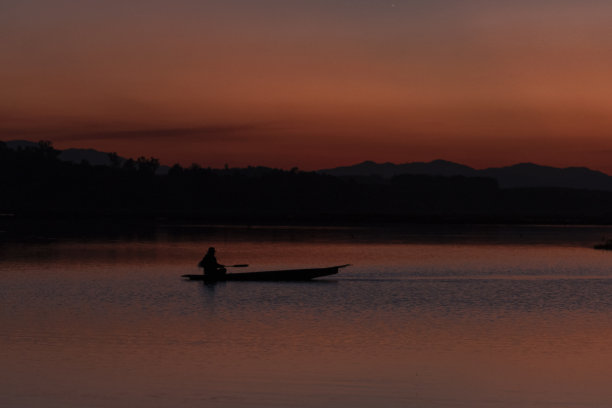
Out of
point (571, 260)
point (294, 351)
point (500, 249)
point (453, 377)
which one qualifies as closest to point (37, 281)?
point (294, 351)

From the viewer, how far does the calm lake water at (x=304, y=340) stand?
19156 millimetres

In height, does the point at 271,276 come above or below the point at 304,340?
above

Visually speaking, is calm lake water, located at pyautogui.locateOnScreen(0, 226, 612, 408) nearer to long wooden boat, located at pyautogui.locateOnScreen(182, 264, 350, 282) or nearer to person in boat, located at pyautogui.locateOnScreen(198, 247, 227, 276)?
long wooden boat, located at pyautogui.locateOnScreen(182, 264, 350, 282)

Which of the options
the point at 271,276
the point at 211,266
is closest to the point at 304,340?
the point at 211,266

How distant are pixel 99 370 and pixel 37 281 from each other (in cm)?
2725

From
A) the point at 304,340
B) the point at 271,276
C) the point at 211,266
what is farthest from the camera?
the point at 271,276

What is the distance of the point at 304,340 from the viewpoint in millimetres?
26562

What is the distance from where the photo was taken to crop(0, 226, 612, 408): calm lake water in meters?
19.2

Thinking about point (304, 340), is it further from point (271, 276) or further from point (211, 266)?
point (271, 276)

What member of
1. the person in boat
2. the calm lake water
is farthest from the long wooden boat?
the calm lake water

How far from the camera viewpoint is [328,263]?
2712 inches

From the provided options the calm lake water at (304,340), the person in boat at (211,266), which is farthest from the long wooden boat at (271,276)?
the calm lake water at (304,340)

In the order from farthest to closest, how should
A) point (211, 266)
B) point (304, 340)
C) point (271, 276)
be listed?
point (271, 276) < point (211, 266) < point (304, 340)

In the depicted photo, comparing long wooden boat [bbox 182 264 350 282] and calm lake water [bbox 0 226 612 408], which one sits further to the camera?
long wooden boat [bbox 182 264 350 282]
